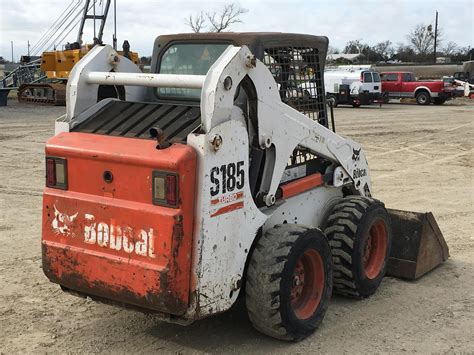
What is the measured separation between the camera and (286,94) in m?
4.73

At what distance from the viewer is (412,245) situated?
5.83m

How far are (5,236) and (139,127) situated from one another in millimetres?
3795

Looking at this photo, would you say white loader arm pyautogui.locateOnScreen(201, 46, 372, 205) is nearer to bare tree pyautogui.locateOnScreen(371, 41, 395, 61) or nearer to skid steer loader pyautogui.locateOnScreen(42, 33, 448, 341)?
skid steer loader pyautogui.locateOnScreen(42, 33, 448, 341)

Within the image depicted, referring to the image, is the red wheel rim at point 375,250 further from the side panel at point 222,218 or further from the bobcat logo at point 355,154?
the side panel at point 222,218

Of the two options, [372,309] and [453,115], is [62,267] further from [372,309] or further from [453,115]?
[453,115]

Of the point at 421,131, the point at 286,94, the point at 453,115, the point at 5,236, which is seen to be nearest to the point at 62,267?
the point at 286,94

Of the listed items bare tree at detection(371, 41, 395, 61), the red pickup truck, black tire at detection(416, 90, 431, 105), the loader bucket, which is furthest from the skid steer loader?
bare tree at detection(371, 41, 395, 61)

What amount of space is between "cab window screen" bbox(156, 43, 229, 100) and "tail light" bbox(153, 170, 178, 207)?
4.16 feet

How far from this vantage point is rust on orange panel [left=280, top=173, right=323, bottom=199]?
4.57 metres

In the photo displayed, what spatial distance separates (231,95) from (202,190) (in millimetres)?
613

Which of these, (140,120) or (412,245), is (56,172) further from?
(412,245)

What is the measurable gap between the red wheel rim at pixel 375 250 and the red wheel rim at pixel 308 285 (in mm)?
980

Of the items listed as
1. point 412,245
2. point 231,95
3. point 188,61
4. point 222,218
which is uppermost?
point 188,61

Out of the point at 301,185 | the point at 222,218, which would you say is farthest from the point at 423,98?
the point at 222,218
